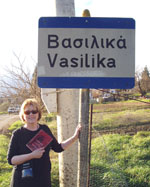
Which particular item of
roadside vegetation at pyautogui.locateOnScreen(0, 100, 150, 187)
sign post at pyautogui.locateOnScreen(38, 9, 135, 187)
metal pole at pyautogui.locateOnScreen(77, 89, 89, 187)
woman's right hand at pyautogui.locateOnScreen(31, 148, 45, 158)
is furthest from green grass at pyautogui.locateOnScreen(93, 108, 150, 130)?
Answer: sign post at pyautogui.locateOnScreen(38, 9, 135, 187)

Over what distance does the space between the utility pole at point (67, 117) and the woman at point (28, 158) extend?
56 cm

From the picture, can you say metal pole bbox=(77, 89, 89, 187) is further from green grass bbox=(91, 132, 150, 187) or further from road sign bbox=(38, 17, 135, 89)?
green grass bbox=(91, 132, 150, 187)

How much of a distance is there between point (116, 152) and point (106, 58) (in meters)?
4.11

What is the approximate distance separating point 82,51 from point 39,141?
3.11ft

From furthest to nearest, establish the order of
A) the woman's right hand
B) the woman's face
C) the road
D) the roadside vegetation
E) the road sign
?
the road < the roadside vegetation < the woman's face < the woman's right hand < the road sign

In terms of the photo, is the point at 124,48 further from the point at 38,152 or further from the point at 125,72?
the point at 38,152

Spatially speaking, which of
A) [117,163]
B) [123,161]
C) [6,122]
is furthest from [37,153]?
[6,122]

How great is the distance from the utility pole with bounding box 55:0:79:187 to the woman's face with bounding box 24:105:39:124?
0.49 meters

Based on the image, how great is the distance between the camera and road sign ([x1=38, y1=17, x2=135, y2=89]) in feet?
6.15

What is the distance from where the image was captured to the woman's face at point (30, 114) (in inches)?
88.0

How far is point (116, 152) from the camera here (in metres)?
5.56

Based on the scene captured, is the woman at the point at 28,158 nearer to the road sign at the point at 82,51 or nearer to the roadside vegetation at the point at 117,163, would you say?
the road sign at the point at 82,51

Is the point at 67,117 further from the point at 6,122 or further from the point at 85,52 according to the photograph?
the point at 6,122

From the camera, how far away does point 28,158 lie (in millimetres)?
2088
